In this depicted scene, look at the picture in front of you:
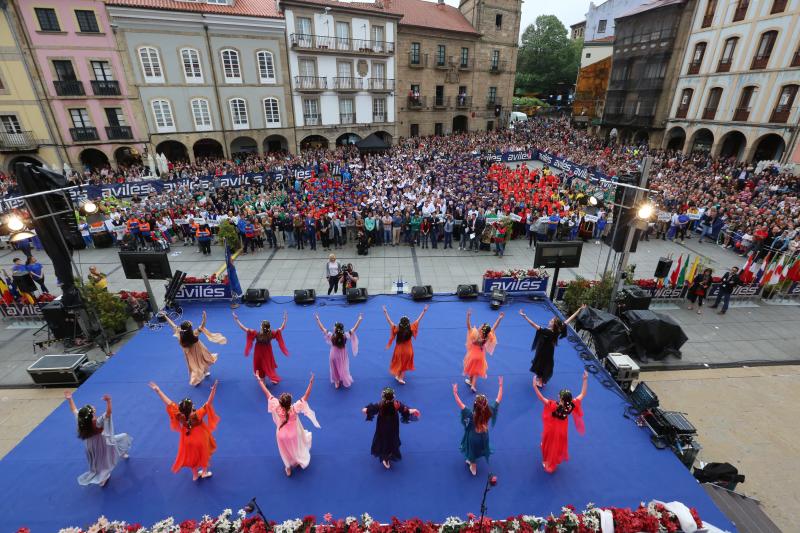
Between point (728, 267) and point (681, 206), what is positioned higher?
point (681, 206)

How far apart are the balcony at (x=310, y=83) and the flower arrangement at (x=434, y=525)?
3340 centimetres

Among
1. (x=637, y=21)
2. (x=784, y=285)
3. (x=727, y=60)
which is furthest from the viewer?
(x=637, y=21)

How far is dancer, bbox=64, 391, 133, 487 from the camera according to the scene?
609 centimetres

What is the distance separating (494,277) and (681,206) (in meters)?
12.9

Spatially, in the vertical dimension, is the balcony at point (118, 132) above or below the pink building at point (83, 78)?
below

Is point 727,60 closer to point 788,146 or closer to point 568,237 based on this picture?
point 788,146

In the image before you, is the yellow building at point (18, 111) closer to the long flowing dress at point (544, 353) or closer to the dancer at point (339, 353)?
the dancer at point (339, 353)

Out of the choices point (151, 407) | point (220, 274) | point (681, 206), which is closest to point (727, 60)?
point (681, 206)

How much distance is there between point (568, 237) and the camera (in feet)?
60.2

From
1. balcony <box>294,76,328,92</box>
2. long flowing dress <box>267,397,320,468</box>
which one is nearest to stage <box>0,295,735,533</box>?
long flowing dress <box>267,397,320,468</box>

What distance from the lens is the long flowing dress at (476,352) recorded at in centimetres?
828

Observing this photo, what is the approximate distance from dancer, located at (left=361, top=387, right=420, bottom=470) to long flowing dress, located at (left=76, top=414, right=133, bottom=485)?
13.7 feet

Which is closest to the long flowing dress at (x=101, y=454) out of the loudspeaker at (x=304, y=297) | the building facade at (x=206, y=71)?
Answer: the loudspeaker at (x=304, y=297)

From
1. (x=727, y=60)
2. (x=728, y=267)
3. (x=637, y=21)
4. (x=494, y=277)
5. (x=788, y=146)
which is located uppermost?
(x=637, y=21)
